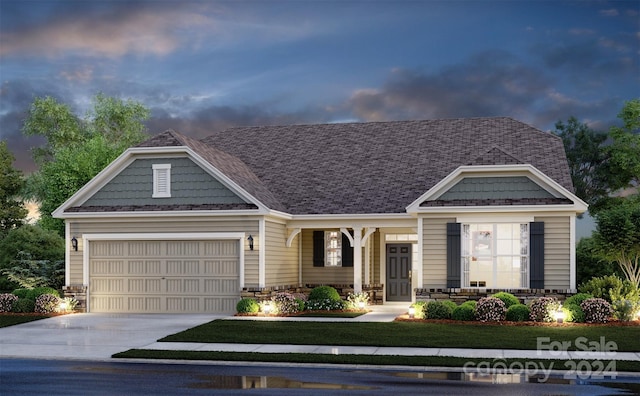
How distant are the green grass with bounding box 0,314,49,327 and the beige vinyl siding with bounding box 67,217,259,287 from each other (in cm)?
256

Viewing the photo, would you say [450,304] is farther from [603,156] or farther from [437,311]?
[603,156]

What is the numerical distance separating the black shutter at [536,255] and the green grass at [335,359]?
986cm

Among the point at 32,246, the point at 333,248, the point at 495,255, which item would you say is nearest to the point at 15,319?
the point at 32,246

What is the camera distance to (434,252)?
87.2 feet

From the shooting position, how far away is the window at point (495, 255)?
26281mm

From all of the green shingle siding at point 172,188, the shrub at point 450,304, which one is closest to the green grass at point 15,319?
the green shingle siding at point 172,188

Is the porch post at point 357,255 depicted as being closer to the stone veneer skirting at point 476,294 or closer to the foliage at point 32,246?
the stone veneer skirting at point 476,294

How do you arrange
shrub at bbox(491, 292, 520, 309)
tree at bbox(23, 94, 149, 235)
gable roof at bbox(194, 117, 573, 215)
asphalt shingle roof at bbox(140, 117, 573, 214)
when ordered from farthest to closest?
tree at bbox(23, 94, 149, 235) → gable roof at bbox(194, 117, 573, 215) → asphalt shingle roof at bbox(140, 117, 573, 214) → shrub at bbox(491, 292, 520, 309)

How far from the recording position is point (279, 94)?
4091 centimetres

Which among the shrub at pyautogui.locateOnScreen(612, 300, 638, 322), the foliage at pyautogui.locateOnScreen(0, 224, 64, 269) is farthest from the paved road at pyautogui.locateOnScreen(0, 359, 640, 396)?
the foliage at pyautogui.locateOnScreen(0, 224, 64, 269)

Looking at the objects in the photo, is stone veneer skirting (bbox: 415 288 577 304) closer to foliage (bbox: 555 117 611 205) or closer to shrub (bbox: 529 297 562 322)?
shrub (bbox: 529 297 562 322)

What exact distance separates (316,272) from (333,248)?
43.1 inches

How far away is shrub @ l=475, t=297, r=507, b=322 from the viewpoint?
23.2 metres

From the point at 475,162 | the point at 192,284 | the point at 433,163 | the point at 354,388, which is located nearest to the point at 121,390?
the point at 354,388
